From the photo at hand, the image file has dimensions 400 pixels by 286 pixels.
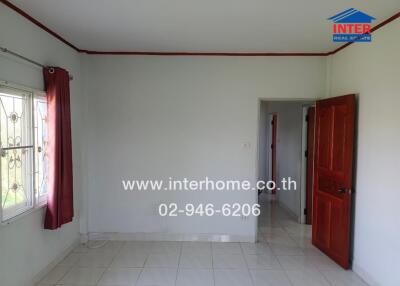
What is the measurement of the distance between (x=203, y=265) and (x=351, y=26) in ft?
9.89

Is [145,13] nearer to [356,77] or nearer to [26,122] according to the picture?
[26,122]

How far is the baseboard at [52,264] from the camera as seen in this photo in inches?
114

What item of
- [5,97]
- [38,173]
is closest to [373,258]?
[38,173]

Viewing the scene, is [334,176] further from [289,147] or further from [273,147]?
[273,147]

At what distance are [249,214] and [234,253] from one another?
1.96 ft

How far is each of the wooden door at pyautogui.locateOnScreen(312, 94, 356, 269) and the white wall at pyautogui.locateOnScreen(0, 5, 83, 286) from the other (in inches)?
127

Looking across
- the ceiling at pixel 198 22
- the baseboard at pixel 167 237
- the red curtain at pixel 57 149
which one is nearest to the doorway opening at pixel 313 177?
the baseboard at pixel 167 237

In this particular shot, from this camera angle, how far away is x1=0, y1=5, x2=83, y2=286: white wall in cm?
244

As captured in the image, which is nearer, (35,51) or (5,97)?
(5,97)

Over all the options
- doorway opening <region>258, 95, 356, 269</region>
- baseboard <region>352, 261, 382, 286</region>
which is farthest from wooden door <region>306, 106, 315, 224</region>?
baseboard <region>352, 261, 382, 286</region>

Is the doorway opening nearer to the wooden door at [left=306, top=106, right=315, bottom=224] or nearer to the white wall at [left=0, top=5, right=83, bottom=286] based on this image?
the wooden door at [left=306, top=106, right=315, bottom=224]

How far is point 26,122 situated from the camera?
2.82 meters

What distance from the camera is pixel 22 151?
9.05ft

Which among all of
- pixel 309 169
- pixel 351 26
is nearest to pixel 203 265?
pixel 309 169
